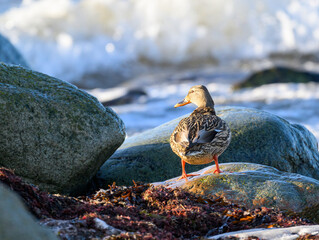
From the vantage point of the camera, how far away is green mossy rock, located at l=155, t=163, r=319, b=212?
15.4 ft

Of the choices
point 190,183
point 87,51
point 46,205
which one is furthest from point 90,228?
point 87,51

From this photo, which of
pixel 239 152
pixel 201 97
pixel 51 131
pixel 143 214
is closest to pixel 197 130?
pixel 201 97

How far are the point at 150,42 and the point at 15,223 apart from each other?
22.7m

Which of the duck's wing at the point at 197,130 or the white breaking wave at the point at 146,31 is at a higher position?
the white breaking wave at the point at 146,31

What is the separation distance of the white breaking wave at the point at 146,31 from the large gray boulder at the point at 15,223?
20181mm

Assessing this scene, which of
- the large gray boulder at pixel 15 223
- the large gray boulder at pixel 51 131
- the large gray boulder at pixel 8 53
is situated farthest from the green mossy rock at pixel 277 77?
the large gray boulder at pixel 15 223

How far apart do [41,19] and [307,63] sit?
13.6m

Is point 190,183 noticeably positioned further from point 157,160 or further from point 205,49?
point 205,49

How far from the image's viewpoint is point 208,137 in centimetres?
509

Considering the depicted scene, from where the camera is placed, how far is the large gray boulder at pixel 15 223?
208 centimetres

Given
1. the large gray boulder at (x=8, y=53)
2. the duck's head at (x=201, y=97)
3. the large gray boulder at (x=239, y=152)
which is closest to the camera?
the duck's head at (x=201, y=97)

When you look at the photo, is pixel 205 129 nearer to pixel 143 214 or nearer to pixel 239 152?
pixel 143 214

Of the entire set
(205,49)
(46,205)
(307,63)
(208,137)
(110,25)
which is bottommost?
(46,205)

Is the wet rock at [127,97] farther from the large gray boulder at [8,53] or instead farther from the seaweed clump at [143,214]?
the seaweed clump at [143,214]
